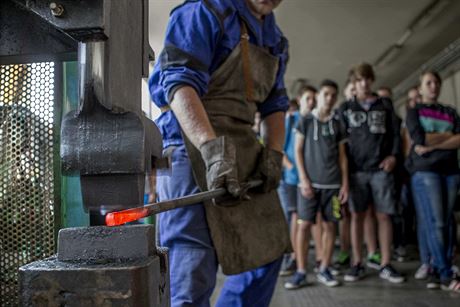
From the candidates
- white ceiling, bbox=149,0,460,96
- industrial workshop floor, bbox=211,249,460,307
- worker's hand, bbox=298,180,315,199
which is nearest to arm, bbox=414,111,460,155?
worker's hand, bbox=298,180,315,199

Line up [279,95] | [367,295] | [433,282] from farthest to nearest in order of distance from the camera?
[433,282]
[367,295]
[279,95]

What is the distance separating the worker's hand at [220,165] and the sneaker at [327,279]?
224 centimetres

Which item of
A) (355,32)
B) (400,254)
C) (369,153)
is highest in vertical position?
(355,32)

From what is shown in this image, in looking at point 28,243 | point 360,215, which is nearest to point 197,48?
point 28,243

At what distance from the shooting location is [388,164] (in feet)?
11.2

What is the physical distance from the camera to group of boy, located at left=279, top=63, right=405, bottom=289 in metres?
3.35

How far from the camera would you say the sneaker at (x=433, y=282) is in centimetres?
294

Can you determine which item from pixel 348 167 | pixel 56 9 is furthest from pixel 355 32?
pixel 56 9

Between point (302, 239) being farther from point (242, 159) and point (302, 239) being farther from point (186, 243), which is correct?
point (186, 243)

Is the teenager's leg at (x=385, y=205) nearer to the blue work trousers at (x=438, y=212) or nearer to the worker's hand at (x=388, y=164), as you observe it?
the worker's hand at (x=388, y=164)

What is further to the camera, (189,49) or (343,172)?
(343,172)

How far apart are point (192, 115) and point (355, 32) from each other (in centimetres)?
522

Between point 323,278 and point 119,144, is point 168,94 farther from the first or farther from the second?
point 323,278

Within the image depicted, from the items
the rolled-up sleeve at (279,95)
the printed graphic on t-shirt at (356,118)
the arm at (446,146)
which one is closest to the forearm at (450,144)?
the arm at (446,146)
